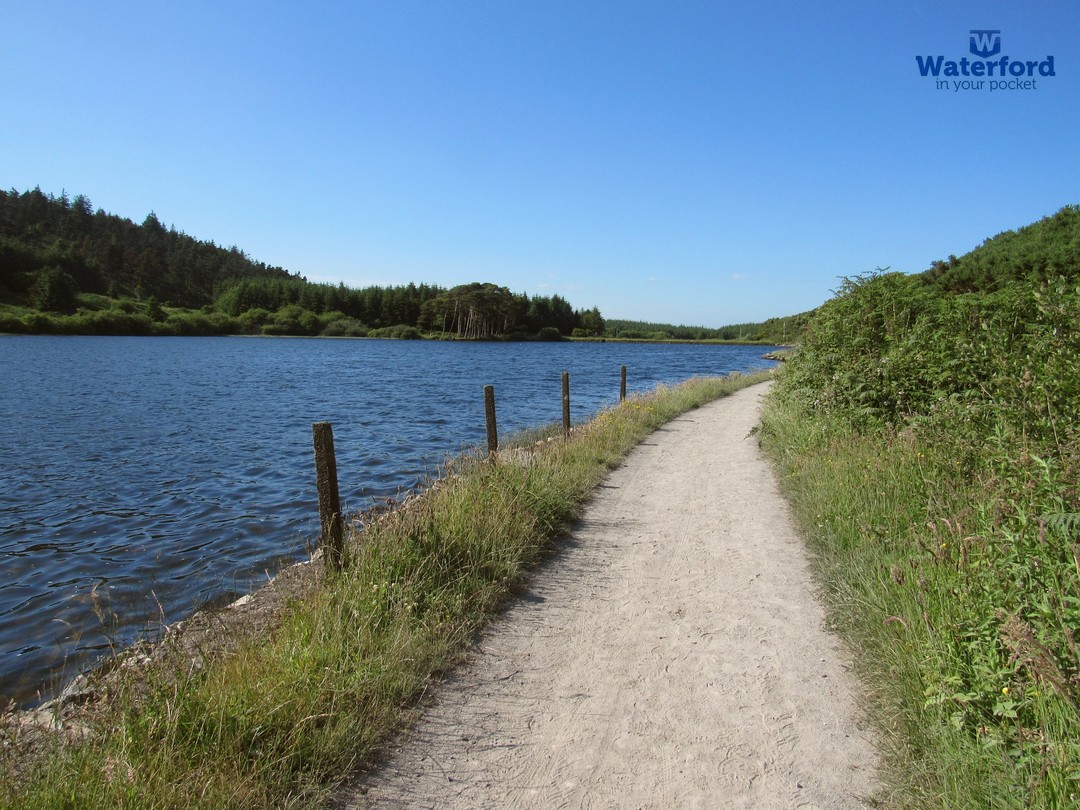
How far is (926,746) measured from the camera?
3189 millimetres

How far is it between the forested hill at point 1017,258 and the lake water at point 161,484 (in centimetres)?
1121

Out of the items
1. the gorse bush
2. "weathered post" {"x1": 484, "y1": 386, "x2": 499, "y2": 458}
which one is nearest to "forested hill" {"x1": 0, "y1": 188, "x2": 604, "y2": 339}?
"weathered post" {"x1": 484, "y1": 386, "x2": 499, "y2": 458}

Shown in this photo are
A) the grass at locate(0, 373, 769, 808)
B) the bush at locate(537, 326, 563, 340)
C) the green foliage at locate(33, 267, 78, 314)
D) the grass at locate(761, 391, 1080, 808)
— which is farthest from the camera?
the bush at locate(537, 326, 563, 340)

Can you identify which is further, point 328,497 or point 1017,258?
point 1017,258

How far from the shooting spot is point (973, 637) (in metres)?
3.37

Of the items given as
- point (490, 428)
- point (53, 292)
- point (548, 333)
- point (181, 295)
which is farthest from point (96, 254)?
point (490, 428)

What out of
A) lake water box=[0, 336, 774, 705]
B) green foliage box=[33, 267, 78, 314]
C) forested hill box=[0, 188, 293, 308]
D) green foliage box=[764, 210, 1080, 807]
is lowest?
lake water box=[0, 336, 774, 705]

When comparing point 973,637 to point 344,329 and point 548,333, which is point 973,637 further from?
point 548,333

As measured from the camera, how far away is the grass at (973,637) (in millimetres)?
2588

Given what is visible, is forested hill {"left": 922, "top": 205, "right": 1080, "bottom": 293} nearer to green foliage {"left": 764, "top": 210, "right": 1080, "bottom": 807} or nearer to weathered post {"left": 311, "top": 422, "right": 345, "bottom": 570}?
green foliage {"left": 764, "top": 210, "right": 1080, "bottom": 807}

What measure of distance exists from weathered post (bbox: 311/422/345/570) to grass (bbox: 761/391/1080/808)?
172 inches

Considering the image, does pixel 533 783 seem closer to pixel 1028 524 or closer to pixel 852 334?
pixel 1028 524

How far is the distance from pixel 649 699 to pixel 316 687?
2145 mm

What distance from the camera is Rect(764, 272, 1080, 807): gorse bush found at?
8.87 ft
